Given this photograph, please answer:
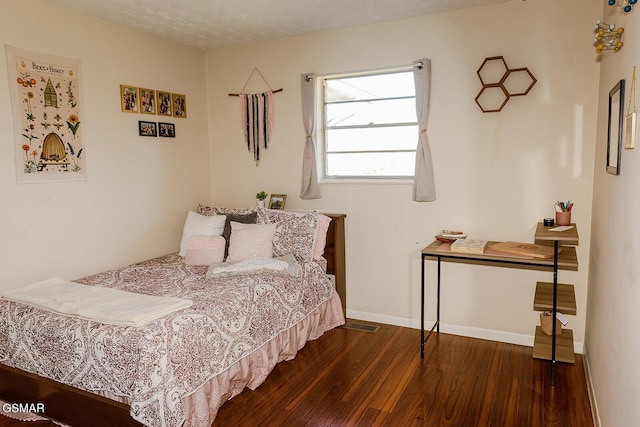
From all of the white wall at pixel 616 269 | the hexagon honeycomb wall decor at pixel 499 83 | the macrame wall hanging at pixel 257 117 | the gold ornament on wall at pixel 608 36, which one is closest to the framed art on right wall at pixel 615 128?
the white wall at pixel 616 269

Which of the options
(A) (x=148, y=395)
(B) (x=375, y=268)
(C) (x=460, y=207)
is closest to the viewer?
(A) (x=148, y=395)

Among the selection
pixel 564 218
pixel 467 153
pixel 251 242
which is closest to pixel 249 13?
pixel 251 242

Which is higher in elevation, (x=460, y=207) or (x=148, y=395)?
(x=460, y=207)

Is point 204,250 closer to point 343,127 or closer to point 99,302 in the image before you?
point 99,302

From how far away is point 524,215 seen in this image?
3268 mm

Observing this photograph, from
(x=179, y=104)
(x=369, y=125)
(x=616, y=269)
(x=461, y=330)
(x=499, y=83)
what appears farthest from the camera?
(x=179, y=104)

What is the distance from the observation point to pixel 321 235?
3.65 metres

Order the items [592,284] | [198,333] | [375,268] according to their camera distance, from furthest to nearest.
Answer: [375,268] → [592,284] → [198,333]

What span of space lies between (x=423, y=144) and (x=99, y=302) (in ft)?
8.18

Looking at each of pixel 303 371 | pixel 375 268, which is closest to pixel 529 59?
pixel 375 268

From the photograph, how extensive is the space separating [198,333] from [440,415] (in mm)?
1380

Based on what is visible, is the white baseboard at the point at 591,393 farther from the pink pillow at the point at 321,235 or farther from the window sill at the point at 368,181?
the pink pillow at the point at 321,235

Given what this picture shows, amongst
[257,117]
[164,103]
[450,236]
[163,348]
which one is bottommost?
[163,348]

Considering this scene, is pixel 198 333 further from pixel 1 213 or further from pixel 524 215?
pixel 524 215
